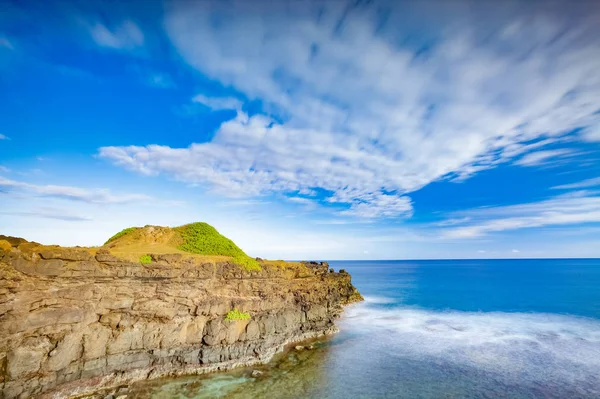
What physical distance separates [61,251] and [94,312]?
510 cm

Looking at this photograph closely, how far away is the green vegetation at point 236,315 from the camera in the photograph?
89.4ft

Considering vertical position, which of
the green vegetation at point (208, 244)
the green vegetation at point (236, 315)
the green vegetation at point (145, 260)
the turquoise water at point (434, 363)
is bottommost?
the turquoise water at point (434, 363)

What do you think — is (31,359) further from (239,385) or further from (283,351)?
(283,351)

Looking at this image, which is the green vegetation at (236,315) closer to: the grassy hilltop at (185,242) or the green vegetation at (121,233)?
the grassy hilltop at (185,242)

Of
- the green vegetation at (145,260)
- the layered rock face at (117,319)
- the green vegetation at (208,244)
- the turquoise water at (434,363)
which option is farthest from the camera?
the green vegetation at (208,244)

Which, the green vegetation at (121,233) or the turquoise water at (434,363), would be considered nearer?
the turquoise water at (434,363)

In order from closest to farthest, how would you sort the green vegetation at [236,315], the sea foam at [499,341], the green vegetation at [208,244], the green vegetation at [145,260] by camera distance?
1. the sea foam at [499,341]
2. the green vegetation at [145,260]
3. the green vegetation at [236,315]
4. the green vegetation at [208,244]

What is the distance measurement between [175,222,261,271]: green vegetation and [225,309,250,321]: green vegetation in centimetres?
461

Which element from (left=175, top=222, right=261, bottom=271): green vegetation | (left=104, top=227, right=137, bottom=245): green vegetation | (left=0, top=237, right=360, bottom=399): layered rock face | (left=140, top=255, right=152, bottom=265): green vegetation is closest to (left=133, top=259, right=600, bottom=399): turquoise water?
(left=0, top=237, right=360, bottom=399): layered rock face

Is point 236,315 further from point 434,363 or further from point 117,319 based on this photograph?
point 434,363

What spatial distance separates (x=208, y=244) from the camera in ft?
105

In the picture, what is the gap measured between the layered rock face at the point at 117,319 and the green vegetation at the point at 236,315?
350mm

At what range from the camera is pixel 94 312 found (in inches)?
843

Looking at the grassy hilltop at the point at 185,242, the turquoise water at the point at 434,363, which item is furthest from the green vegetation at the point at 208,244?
the turquoise water at the point at 434,363
